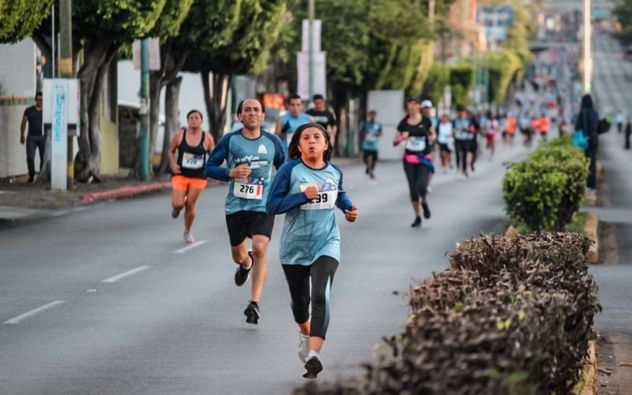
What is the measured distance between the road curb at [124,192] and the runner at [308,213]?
749 inches

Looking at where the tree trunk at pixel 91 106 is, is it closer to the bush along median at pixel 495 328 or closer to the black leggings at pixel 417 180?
the black leggings at pixel 417 180

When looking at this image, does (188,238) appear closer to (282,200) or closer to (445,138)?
(282,200)

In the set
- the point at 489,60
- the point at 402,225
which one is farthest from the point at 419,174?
the point at 489,60

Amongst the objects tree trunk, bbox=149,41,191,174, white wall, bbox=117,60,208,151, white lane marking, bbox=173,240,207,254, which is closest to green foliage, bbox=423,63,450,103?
white wall, bbox=117,60,208,151

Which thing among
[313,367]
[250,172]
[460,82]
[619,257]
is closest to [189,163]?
[619,257]

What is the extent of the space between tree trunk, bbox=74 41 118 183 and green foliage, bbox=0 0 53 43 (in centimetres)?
496

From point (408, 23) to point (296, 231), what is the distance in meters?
54.7

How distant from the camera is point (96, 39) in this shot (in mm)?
33344

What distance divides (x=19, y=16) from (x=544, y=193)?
9311 mm

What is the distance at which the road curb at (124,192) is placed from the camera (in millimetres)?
30528

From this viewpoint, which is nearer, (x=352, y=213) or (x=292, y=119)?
(x=352, y=213)

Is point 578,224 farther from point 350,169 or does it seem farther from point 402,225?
point 350,169

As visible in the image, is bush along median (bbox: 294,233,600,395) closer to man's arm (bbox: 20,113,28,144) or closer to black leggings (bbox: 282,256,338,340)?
black leggings (bbox: 282,256,338,340)

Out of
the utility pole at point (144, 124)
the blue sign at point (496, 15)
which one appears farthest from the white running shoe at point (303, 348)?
the blue sign at point (496, 15)
